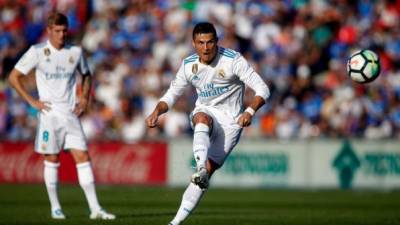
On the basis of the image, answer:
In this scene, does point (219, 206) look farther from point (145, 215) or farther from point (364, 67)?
point (364, 67)

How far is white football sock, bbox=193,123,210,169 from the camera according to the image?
10.9m

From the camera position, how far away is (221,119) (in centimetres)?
1171

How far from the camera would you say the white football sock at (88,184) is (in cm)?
1390

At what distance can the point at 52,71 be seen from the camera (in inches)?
554

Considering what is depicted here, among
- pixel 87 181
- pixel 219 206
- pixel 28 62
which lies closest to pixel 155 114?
pixel 87 181

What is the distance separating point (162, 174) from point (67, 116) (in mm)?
10037

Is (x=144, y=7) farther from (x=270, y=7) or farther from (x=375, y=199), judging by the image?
(x=375, y=199)

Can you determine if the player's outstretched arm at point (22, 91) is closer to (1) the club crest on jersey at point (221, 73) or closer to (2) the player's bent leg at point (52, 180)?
(2) the player's bent leg at point (52, 180)

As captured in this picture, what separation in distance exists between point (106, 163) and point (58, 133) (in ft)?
33.9

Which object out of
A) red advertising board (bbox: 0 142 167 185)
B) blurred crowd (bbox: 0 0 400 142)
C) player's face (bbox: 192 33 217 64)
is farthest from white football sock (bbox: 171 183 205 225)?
red advertising board (bbox: 0 142 167 185)

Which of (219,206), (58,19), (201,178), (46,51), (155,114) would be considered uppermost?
(58,19)

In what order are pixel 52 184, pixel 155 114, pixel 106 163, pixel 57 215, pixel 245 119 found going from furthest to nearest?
pixel 106 163, pixel 52 184, pixel 57 215, pixel 155 114, pixel 245 119

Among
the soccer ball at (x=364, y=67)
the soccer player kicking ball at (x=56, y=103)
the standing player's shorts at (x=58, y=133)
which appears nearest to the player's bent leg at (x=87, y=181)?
the soccer player kicking ball at (x=56, y=103)

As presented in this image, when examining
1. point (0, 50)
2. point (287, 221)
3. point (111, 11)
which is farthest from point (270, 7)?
point (287, 221)
